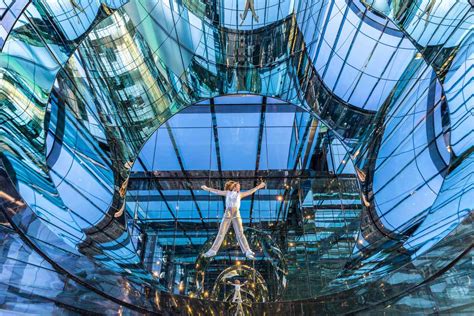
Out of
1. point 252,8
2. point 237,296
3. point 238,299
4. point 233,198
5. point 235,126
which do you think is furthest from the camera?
point 235,126

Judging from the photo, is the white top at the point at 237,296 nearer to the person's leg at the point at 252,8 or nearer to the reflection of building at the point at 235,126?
the reflection of building at the point at 235,126

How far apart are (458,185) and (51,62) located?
1045 centimetres

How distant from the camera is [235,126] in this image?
1352cm

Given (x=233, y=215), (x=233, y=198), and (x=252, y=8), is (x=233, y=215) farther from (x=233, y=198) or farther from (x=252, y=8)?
(x=252, y=8)

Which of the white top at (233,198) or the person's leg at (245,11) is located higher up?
the person's leg at (245,11)

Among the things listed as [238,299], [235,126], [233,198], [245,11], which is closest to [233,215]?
[233,198]

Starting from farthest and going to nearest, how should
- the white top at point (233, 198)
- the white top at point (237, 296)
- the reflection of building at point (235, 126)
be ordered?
the white top at point (237, 296), the white top at point (233, 198), the reflection of building at point (235, 126)

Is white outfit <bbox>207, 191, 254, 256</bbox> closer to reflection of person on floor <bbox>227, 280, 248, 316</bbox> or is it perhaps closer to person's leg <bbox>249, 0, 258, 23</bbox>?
reflection of person on floor <bbox>227, 280, 248, 316</bbox>

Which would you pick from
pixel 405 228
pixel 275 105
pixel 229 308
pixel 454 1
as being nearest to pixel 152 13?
pixel 275 105

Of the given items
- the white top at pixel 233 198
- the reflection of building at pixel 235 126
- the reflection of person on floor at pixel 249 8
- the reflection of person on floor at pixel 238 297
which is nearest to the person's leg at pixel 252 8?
the reflection of person on floor at pixel 249 8

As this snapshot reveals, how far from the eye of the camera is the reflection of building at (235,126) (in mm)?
8281

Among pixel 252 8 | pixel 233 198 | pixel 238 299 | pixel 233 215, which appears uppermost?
pixel 252 8

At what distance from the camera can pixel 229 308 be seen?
36.6 feet

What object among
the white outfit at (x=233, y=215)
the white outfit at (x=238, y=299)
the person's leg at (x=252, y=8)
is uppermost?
the person's leg at (x=252, y=8)
